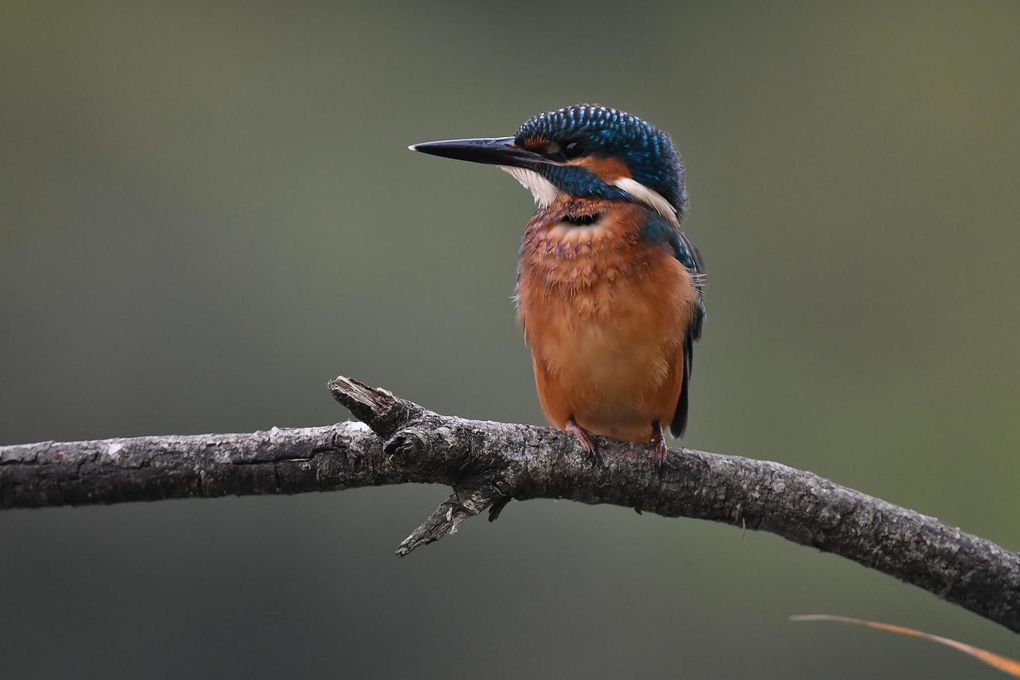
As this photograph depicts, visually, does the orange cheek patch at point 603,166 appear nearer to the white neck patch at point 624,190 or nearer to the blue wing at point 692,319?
the white neck patch at point 624,190

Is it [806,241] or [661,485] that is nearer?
[661,485]

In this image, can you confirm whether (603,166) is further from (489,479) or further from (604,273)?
(489,479)

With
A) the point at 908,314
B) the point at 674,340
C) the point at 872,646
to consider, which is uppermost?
the point at 674,340

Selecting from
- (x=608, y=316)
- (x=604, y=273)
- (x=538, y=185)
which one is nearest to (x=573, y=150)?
(x=538, y=185)

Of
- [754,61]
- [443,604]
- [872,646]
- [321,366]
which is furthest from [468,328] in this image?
[754,61]

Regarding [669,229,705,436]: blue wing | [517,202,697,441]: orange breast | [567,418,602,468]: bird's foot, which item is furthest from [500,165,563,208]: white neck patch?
[567,418,602,468]: bird's foot

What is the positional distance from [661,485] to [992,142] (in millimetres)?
8880

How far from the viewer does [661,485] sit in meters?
2.72

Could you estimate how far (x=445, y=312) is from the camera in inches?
266

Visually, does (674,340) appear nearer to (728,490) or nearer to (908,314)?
(728,490)

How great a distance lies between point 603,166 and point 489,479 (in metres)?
1.17

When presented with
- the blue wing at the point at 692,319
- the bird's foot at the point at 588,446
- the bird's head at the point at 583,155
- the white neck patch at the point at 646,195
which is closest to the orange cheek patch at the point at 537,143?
the bird's head at the point at 583,155

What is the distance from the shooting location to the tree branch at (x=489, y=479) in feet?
7.49

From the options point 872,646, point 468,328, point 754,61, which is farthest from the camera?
point 754,61
